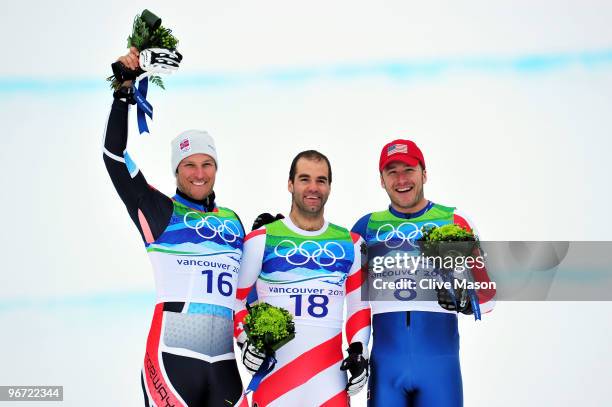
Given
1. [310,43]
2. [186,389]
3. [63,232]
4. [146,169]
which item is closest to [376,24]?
[310,43]

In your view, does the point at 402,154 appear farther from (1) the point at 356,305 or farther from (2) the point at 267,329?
(2) the point at 267,329

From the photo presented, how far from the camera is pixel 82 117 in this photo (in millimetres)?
10484

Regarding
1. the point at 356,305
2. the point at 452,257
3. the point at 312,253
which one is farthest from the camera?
the point at 356,305

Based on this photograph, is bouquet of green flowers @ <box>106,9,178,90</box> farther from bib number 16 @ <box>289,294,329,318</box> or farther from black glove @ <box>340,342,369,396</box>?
black glove @ <box>340,342,369,396</box>

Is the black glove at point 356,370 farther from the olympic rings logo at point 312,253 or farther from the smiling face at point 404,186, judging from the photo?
the smiling face at point 404,186

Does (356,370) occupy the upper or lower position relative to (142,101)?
lower

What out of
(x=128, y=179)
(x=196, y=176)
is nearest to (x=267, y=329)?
(x=196, y=176)

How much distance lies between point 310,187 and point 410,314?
1.02m

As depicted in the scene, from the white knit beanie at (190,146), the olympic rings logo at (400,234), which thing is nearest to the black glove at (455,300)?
the olympic rings logo at (400,234)

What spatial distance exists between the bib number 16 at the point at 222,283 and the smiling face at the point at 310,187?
63 centimetres

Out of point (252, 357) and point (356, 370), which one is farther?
point (356, 370)

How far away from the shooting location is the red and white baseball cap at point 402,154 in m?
4.93

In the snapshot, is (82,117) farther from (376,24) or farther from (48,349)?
(376,24)

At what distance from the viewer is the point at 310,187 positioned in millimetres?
4617
